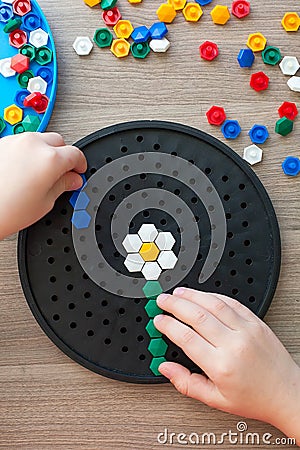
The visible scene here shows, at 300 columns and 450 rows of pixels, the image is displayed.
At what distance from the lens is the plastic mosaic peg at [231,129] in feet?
2.33

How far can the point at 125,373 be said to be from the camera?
67 cm

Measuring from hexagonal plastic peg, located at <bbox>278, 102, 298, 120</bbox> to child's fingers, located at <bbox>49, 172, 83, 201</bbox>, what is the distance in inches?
9.8

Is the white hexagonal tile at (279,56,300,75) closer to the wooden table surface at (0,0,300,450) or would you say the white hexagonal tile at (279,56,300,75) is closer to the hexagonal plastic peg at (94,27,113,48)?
the wooden table surface at (0,0,300,450)

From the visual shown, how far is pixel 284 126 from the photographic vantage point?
707mm

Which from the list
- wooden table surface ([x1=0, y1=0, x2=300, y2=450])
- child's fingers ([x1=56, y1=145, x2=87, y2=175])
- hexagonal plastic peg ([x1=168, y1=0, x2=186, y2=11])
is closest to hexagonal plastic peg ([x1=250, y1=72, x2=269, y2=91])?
wooden table surface ([x1=0, y1=0, x2=300, y2=450])

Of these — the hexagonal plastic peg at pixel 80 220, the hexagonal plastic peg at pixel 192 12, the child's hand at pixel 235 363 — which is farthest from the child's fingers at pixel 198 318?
the hexagonal plastic peg at pixel 192 12

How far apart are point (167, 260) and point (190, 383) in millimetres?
135

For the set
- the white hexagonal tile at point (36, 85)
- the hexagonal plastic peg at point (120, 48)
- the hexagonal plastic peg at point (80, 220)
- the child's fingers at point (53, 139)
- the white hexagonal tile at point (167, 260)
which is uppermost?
the hexagonal plastic peg at point (120, 48)

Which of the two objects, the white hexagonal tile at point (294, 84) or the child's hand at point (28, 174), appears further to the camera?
the white hexagonal tile at point (294, 84)

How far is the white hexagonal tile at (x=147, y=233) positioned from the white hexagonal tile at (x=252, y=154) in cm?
14

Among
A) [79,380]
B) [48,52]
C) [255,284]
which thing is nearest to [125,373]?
[79,380]

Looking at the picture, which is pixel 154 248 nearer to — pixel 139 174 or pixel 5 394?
pixel 139 174

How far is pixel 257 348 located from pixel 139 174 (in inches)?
9.1

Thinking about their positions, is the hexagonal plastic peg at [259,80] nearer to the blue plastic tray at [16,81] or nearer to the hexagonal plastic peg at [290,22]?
the hexagonal plastic peg at [290,22]
